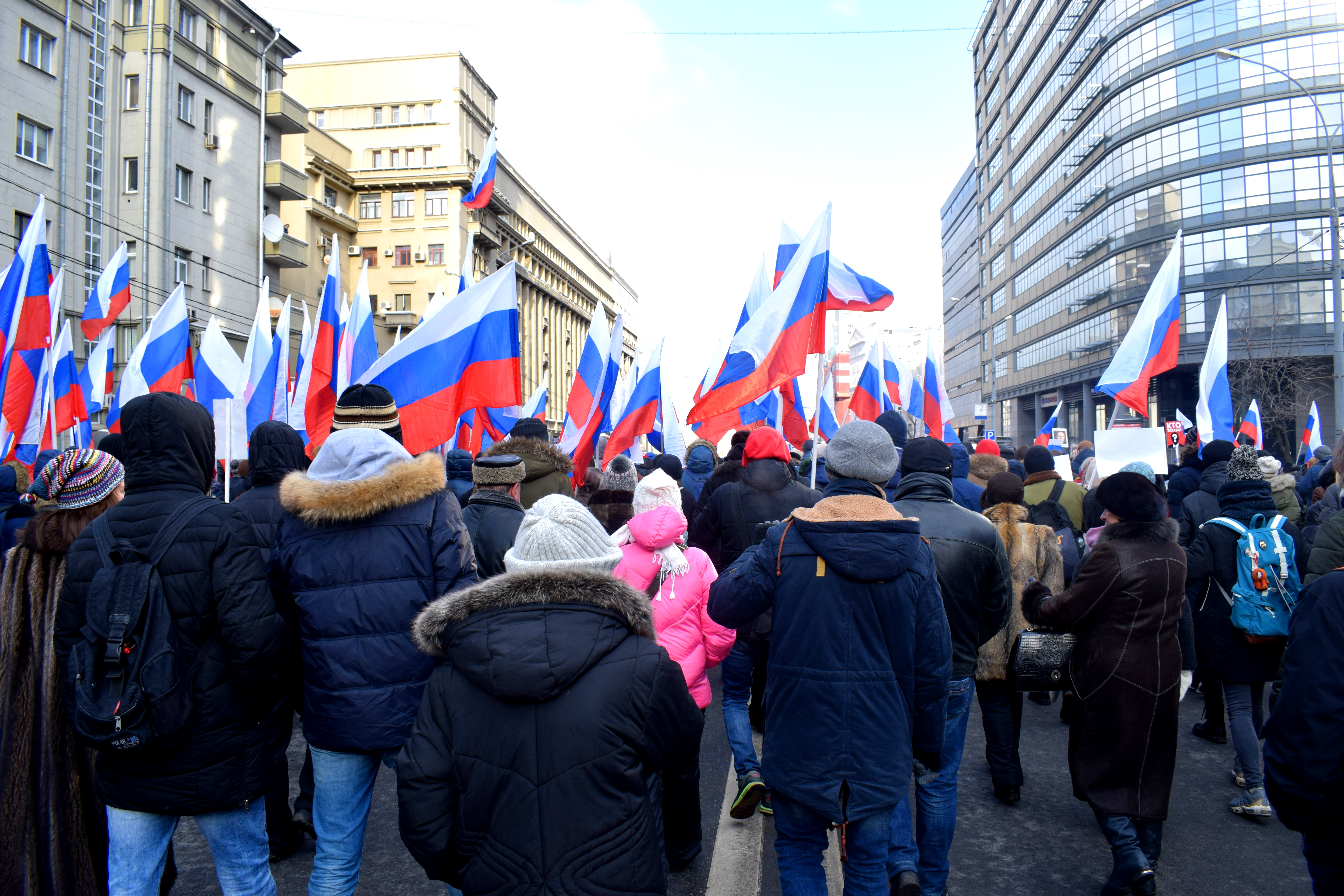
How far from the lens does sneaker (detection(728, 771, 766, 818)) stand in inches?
162

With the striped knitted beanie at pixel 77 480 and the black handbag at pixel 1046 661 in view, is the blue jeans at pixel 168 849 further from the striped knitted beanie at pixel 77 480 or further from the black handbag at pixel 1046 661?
the black handbag at pixel 1046 661

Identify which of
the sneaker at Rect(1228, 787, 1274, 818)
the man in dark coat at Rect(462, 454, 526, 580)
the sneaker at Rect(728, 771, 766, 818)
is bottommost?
the sneaker at Rect(1228, 787, 1274, 818)

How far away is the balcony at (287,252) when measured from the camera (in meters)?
32.2

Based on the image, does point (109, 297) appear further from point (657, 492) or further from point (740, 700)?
point (740, 700)

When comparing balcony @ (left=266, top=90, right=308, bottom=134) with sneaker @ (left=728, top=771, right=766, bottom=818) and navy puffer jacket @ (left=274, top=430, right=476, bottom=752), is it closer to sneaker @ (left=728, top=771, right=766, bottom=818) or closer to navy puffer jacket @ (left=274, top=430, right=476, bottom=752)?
navy puffer jacket @ (left=274, top=430, right=476, bottom=752)

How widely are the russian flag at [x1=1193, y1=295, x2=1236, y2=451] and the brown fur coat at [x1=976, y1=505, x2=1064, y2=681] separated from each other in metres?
5.47

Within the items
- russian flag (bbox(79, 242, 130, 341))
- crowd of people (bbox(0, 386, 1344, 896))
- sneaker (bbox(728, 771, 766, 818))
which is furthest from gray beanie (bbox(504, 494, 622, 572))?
russian flag (bbox(79, 242, 130, 341))

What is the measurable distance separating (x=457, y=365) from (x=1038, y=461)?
4.82m

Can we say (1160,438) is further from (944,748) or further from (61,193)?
(61,193)

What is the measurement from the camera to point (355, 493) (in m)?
2.85

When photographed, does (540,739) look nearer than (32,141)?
Yes

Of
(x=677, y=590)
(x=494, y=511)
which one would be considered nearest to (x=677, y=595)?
(x=677, y=590)

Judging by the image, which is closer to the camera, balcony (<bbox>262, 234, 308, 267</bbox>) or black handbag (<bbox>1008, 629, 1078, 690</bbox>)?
black handbag (<bbox>1008, 629, 1078, 690</bbox>)

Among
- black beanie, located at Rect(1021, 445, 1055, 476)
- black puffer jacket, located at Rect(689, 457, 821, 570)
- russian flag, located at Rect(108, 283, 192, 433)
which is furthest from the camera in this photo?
russian flag, located at Rect(108, 283, 192, 433)
